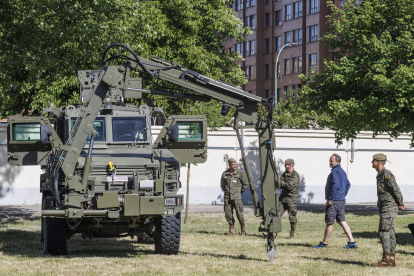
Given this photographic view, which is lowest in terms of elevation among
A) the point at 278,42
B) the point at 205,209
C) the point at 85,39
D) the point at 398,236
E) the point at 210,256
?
the point at 205,209

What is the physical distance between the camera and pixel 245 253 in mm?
11320

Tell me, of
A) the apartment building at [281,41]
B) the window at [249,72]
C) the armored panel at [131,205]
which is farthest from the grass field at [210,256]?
the window at [249,72]

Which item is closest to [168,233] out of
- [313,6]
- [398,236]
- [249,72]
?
[398,236]

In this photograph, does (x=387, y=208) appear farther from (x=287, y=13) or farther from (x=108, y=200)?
(x=287, y=13)

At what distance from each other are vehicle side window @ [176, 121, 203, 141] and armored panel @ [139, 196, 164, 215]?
9.29 ft

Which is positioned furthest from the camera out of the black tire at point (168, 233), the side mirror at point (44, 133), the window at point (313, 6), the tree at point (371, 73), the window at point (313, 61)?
the window at point (313, 6)

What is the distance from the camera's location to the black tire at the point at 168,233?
34.5ft

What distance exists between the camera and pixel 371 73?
18906 millimetres

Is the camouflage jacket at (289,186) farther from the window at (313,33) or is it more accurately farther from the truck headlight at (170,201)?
the window at (313,33)

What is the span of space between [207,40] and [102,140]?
1253 centimetres

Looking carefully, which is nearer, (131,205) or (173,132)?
(131,205)

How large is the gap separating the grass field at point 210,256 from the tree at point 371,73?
4.75 meters

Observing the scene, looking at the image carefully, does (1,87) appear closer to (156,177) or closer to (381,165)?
(156,177)

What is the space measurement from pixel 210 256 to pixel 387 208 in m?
3.22
